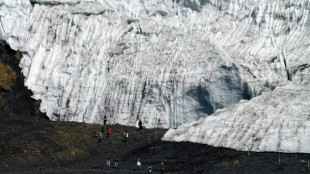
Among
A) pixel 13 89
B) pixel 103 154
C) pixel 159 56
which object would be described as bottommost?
pixel 103 154

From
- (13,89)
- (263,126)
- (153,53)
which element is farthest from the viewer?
(13,89)

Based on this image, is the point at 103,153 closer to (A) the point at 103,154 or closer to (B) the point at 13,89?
(A) the point at 103,154

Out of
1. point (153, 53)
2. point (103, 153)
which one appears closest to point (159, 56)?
point (153, 53)

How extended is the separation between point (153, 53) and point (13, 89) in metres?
17.3

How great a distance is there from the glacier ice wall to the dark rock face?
945 mm

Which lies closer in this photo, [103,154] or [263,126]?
[263,126]

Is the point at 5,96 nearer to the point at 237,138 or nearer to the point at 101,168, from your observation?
the point at 101,168

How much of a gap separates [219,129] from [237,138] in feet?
8.40

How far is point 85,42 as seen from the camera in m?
68.0

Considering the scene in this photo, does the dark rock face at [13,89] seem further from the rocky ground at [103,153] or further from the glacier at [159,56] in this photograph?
the rocky ground at [103,153]

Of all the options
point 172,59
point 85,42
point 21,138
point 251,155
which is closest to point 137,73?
point 172,59

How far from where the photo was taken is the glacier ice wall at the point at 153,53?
56.7 m

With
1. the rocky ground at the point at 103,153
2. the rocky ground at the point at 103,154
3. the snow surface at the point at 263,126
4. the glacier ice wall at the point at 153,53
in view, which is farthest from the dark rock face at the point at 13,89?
the snow surface at the point at 263,126

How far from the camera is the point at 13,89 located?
63.5m
